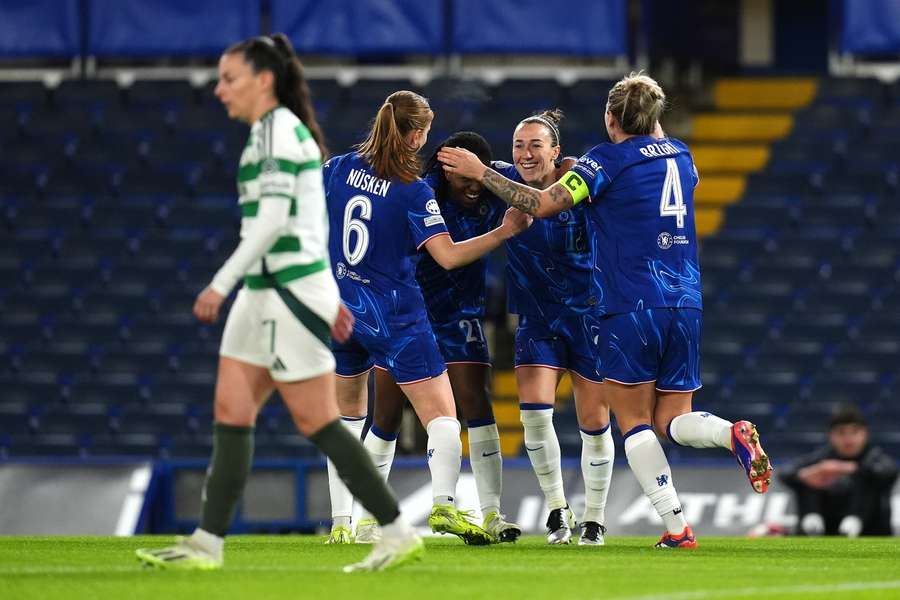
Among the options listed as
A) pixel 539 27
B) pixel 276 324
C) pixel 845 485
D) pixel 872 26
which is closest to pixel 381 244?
pixel 276 324

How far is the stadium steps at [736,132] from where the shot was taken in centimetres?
1838

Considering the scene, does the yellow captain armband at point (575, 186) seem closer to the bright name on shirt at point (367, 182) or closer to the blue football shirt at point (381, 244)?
the blue football shirt at point (381, 244)

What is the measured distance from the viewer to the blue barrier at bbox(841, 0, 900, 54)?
1777 centimetres

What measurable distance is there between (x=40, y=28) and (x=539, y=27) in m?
5.48

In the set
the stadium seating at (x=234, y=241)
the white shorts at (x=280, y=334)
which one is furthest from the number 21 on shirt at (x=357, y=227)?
the stadium seating at (x=234, y=241)

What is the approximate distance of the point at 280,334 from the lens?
5977 millimetres

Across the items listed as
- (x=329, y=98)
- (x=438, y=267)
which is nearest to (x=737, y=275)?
(x=329, y=98)

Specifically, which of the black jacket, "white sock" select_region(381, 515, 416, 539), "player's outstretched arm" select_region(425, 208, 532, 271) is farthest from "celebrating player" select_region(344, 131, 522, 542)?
the black jacket

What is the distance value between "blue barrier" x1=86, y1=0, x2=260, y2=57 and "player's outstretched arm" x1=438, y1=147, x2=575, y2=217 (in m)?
10.7

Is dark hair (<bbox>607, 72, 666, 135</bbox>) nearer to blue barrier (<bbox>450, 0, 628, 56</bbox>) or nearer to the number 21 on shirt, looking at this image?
the number 21 on shirt

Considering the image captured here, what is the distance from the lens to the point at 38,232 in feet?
57.8

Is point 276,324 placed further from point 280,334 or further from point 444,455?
point 444,455

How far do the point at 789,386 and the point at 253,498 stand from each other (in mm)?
5495

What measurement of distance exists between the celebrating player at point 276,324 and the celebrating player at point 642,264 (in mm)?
1803
